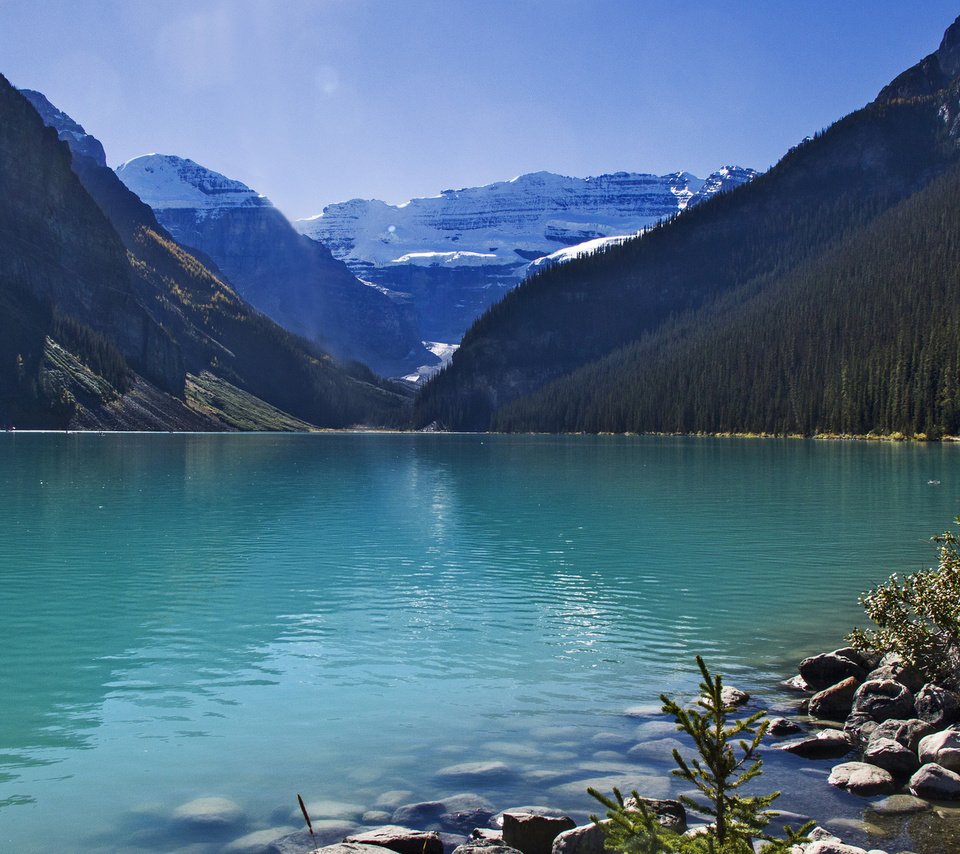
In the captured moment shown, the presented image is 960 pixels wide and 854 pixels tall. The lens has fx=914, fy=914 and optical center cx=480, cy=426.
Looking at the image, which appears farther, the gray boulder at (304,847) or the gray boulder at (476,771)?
the gray boulder at (476,771)

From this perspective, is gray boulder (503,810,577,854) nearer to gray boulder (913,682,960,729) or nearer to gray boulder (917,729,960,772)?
gray boulder (917,729,960,772)

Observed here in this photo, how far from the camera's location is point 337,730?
62.3 feet

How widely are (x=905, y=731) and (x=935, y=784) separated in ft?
6.94

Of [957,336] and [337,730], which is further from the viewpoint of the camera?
[957,336]

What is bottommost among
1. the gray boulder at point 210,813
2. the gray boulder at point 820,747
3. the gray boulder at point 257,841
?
the gray boulder at point 210,813

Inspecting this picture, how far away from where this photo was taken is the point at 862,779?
15562mm

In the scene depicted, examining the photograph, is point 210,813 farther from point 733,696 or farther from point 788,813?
point 733,696

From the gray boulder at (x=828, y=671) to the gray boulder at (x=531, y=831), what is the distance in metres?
10.8

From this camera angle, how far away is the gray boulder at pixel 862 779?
15.4m

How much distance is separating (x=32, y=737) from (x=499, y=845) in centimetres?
1100

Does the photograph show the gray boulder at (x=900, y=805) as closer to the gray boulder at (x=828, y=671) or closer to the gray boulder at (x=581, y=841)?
the gray boulder at (x=581, y=841)

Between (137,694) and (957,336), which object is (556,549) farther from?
(957,336)

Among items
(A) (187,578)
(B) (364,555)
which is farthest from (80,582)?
(B) (364,555)

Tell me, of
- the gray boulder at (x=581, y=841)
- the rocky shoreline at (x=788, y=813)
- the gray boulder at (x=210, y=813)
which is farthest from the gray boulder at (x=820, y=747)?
the gray boulder at (x=210, y=813)
